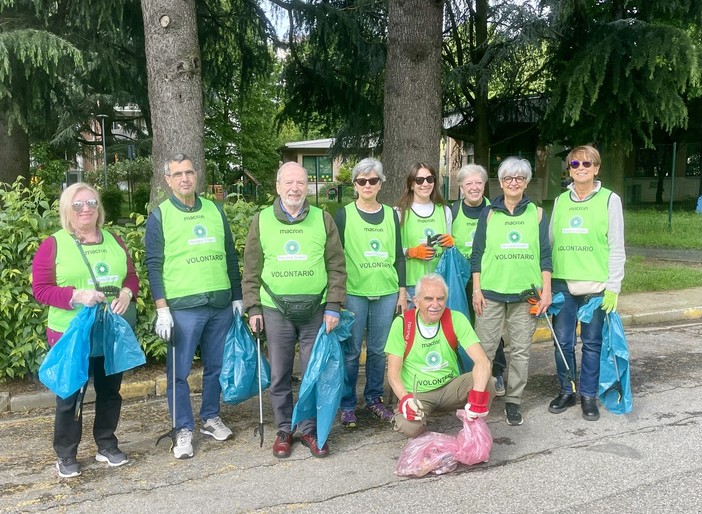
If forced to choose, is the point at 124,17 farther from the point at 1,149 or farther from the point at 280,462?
the point at 280,462

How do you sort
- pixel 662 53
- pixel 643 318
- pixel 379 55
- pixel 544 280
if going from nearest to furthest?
pixel 544 280, pixel 643 318, pixel 379 55, pixel 662 53

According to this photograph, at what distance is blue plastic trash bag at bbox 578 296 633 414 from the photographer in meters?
4.42

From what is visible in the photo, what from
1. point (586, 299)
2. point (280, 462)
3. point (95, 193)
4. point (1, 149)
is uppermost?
point (1, 149)

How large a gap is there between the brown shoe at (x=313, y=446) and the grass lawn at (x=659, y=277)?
6.53m

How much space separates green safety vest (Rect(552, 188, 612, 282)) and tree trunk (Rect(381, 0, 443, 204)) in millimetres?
2616

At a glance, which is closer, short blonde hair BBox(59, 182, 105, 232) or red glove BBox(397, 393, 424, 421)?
short blonde hair BBox(59, 182, 105, 232)

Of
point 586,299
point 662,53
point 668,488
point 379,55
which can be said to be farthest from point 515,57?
point 668,488

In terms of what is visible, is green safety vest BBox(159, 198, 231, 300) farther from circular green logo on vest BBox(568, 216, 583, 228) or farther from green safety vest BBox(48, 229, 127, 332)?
circular green logo on vest BBox(568, 216, 583, 228)

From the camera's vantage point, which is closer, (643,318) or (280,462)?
(280,462)

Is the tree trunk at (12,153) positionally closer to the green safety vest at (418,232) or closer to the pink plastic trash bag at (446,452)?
the green safety vest at (418,232)

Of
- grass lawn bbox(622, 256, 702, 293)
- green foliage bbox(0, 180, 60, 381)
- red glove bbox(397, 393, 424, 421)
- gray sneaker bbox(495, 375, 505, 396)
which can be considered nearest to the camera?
red glove bbox(397, 393, 424, 421)

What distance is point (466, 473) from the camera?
362cm

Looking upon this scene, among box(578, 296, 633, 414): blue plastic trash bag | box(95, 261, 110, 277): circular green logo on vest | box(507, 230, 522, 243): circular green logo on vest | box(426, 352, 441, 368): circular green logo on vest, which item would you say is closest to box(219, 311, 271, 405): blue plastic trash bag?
box(95, 261, 110, 277): circular green logo on vest

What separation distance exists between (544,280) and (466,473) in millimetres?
1555
